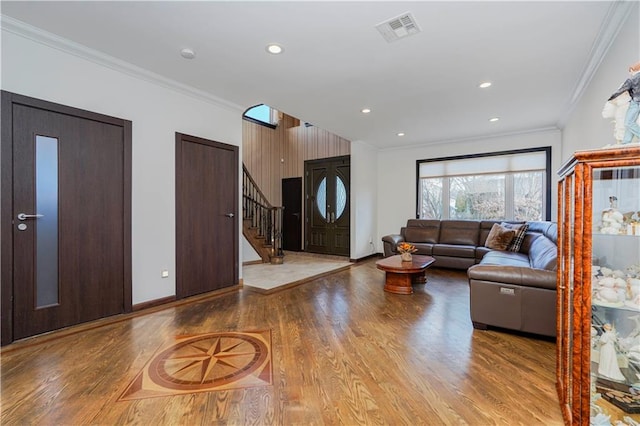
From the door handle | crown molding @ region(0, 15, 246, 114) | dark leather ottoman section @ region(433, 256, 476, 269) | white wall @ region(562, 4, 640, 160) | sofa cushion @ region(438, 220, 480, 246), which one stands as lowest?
dark leather ottoman section @ region(433, 256, 476, 269)

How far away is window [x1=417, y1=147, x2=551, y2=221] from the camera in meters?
5.60

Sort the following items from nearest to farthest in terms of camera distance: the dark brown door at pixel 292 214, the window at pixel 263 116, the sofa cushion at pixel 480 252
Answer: the sofa cushion at pixel 480 252, the window at pixel 263 116, the dark brown door at pixel 292 214

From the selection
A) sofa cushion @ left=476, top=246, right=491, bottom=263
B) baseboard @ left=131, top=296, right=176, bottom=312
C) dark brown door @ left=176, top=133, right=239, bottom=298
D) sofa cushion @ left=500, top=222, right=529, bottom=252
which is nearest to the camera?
baseboard @ left=131, top=296, right=176, bottom=312

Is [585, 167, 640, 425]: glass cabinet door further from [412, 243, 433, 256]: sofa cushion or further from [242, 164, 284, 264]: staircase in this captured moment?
[242, 164, 284, 264]: staircase

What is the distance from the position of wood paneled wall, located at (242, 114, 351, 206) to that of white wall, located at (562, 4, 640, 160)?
4247mm

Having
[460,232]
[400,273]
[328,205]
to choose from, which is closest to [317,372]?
[400,273]

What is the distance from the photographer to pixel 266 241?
6.43m

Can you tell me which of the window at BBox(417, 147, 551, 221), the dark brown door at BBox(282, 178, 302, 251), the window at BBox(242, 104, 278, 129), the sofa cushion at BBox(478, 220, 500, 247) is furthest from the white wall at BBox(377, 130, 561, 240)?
the window at BBox(242, 104, 278, 129)

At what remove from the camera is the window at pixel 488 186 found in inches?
221

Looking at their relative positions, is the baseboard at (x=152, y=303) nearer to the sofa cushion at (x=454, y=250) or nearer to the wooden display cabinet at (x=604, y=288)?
the wooden display cabinet at (x=604, y=288)

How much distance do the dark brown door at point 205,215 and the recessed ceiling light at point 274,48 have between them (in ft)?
5.40

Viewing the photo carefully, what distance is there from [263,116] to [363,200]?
144 inches

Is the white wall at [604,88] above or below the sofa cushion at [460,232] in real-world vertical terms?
above

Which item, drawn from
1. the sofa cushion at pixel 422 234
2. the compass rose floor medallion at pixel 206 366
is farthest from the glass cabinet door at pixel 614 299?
the sofa cushion at pixel 422 234
